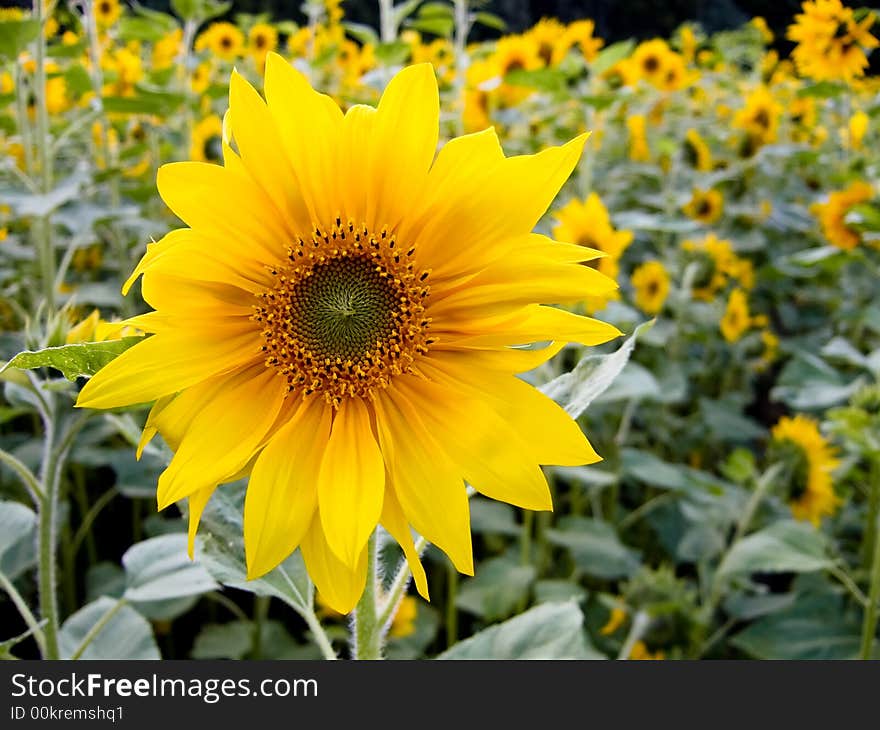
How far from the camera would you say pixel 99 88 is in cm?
213

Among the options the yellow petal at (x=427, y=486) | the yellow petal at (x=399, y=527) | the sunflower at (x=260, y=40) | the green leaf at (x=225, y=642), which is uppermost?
the sunflower at (x=260, y=40)

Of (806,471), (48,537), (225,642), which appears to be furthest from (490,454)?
(806,471)

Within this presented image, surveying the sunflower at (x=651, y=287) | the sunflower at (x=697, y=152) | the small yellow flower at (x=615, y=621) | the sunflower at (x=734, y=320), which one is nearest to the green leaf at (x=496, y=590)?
the small yellow flower at (x=615, y=621)

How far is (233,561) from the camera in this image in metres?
0.78

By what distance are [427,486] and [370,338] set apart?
0.14m

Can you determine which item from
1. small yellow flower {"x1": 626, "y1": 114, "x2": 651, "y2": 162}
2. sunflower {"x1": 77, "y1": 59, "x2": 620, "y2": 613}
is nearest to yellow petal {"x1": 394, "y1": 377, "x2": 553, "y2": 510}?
sunflower {"x1": 77, "y1": 59, "x2": 620, "y2": 613}

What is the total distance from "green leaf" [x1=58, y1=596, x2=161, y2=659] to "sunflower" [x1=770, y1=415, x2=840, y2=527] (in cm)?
125

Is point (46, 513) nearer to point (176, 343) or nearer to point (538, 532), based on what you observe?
point (176, 343)

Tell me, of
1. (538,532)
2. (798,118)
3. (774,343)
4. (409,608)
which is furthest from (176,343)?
(798,118)

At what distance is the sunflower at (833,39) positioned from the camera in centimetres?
172

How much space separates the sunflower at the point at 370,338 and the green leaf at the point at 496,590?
919mm

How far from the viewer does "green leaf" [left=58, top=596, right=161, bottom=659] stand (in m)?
1.05

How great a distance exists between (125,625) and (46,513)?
249 mm

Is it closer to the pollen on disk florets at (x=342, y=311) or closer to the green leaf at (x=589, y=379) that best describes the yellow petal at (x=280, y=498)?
the pollen on disk florets at (x=342, y=311)
